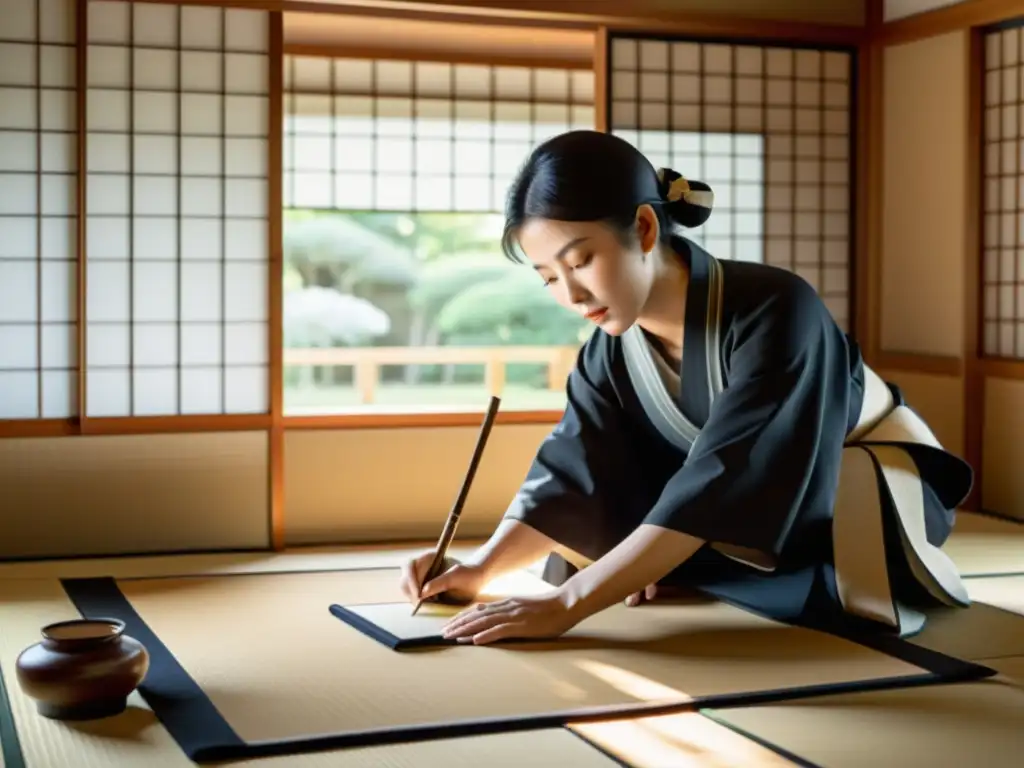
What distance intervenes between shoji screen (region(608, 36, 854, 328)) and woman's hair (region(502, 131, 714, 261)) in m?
2.60

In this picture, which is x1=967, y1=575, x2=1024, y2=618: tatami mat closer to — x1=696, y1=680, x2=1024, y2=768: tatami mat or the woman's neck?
x1=696, y1=680, x2=1024, y2=768: tatami mat

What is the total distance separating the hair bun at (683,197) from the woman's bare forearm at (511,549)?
849 mm

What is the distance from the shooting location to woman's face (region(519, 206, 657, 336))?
3.04 meters

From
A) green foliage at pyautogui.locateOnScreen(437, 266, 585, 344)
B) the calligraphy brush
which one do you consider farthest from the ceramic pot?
green foliage at pyautogui.locateOnScreen(437, 266, 585, 344)

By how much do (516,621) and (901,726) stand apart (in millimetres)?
869

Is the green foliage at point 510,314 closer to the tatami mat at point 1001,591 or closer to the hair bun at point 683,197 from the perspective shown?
the tatami mat at point 1001,591

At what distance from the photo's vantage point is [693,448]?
3244 millimetres

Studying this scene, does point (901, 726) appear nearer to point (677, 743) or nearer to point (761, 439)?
point (677, 743)

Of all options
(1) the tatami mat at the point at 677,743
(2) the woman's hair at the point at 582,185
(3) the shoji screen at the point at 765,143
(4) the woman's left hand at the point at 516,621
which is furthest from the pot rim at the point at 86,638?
(3) the shoji screen at the point at 765,143

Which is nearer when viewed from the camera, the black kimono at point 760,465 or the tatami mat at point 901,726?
the tatami mat at point 901,726

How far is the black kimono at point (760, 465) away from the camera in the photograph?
318 centimetres

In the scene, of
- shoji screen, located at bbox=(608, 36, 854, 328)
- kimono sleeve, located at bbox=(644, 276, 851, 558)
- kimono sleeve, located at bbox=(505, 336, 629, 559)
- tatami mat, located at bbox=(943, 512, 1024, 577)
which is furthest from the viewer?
shoji screen, located at bbox=(608, 36, 854, 328)

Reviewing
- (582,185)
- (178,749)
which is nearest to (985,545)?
(582,185)

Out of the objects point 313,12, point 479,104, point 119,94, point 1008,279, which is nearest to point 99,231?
point 119,94
